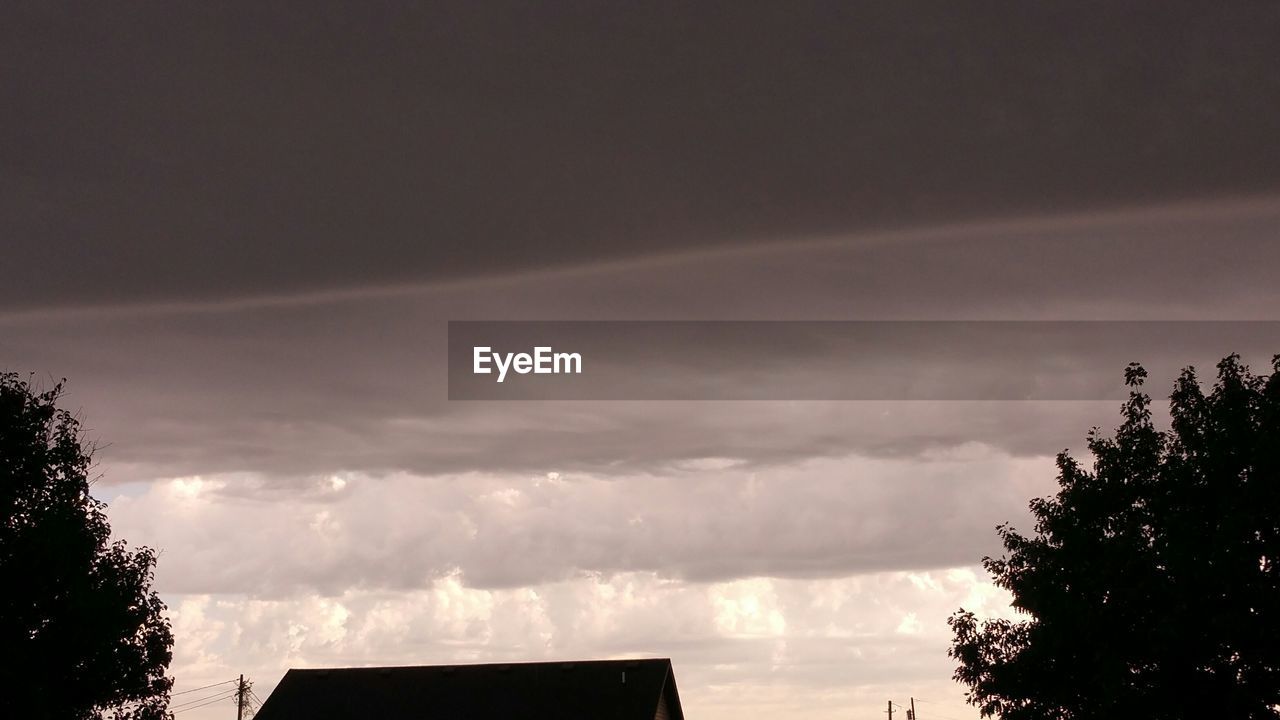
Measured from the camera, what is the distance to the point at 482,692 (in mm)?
60594

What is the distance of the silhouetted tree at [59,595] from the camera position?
35219 millimetres

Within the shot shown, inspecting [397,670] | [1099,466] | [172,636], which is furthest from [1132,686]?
[397,670]

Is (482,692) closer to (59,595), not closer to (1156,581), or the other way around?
(59,595)

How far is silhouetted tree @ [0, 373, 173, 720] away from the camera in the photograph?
116 ft

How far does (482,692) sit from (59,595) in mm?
27398

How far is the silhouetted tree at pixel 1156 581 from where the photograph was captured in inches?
1202

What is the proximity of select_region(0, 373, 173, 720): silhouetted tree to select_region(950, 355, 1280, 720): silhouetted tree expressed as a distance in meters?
25.0

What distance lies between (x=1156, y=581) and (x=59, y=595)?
29620 millimetres

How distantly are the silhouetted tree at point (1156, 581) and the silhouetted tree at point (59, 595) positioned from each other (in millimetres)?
24985

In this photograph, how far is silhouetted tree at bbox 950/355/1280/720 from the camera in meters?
30.5

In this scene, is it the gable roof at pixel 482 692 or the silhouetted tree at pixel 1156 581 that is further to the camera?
the gable roof at pixel 482 692

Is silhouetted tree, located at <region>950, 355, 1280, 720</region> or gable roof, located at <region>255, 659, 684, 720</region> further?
gable roof, located at <region>255, 659, 684, 720</region>

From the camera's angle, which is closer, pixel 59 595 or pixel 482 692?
pixel 59 595

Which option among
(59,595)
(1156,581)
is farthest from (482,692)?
(1156,581)
